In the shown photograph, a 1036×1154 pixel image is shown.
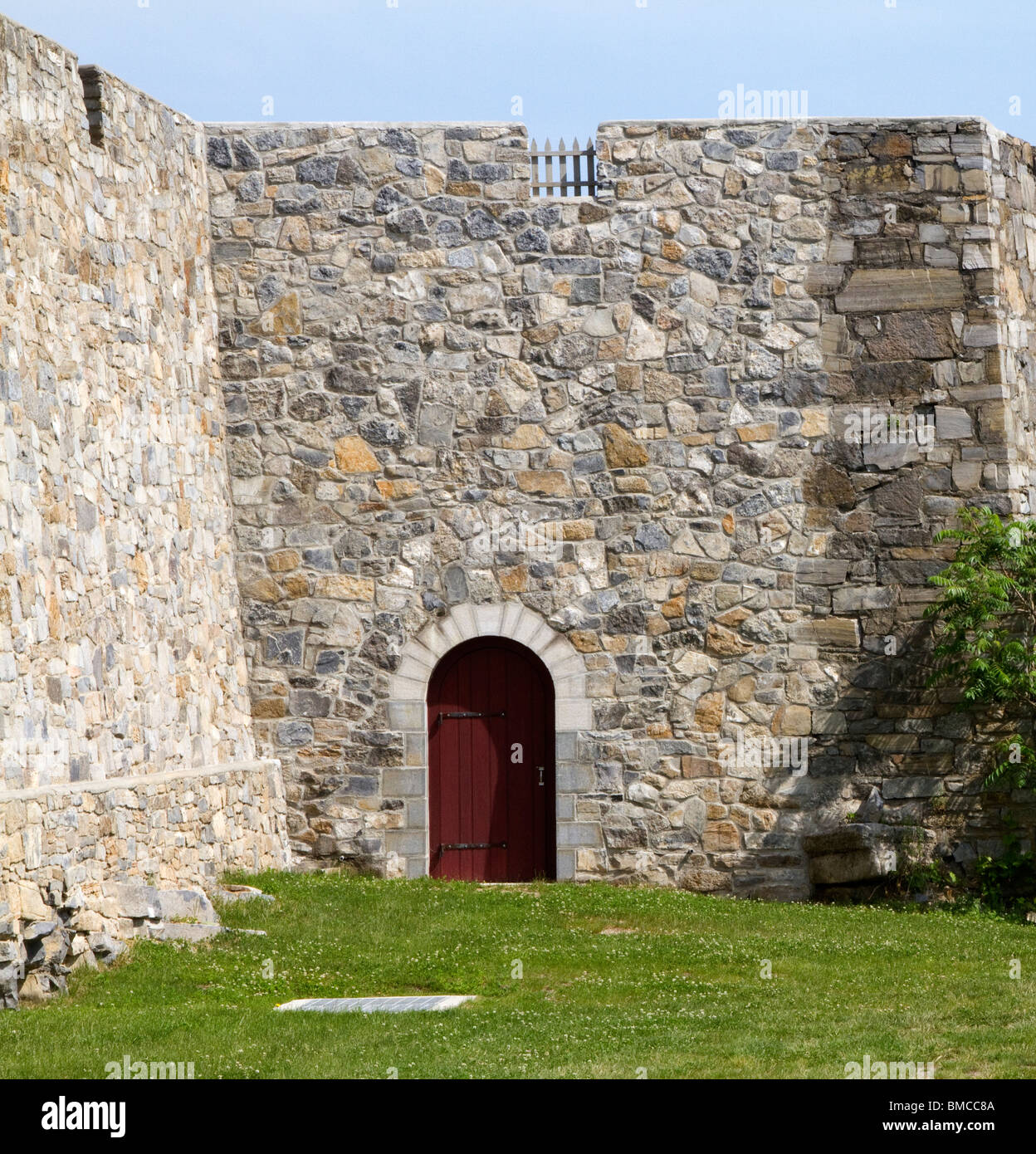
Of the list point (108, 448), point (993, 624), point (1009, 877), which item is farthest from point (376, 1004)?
point (993, 624)

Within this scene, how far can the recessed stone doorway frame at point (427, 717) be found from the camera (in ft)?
39.9

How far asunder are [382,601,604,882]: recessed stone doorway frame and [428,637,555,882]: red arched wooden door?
0.61ft

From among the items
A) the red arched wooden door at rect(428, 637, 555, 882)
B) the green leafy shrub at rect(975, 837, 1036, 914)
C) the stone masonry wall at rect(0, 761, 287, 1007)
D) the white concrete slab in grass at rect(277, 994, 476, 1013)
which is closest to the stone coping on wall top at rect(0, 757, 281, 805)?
Answer: the stone masonry wall at rect(0, 761, 287, 1007)

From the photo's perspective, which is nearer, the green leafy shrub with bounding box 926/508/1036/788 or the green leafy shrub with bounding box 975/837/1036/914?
the green leafy shrub with bounding box 926/508/1036/788

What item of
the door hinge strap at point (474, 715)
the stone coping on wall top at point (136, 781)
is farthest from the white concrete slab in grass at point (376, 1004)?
the door hinge strap at point (474, 715)

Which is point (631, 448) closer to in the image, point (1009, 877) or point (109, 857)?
point (1009, 877)

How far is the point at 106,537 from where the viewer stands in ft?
33.4

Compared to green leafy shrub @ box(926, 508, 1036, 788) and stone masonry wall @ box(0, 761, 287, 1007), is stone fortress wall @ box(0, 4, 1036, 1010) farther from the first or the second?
stone masonry wall @ box(0, 761, 287, 1007)

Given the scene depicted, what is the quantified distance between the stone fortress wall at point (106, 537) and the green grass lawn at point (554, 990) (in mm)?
625

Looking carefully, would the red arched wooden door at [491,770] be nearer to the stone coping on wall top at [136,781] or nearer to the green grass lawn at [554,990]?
the green grass lawn at [554,990]

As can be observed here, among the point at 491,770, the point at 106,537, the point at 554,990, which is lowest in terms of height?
the point at 554,990

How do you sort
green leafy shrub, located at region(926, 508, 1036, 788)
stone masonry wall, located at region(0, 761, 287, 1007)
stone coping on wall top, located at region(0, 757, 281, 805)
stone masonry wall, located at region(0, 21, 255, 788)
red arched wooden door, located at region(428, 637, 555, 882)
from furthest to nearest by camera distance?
red arched wooden door, located at region(428, 637, 555, 882) → green leafy shrub, located at region(926, 508, 1036, 788) → stone masonry wall, located at region(0, 21, 255, 788) → stone coping on wall top, located at region(0, 757, 281, 805) → stone masonry wall, located at region(0, 761, 287, 1007)

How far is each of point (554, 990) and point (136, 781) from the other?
3.23m

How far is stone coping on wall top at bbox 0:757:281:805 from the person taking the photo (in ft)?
28.2
